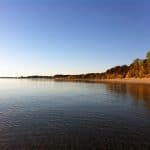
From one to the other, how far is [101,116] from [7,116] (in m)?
14.3

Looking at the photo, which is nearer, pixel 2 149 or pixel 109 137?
pixel 2 149

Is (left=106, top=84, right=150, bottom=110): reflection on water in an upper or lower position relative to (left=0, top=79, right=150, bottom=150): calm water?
upper

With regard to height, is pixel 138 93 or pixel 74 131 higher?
pixel 138 93

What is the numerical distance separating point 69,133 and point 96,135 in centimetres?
299

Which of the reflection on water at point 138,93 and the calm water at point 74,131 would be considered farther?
the reflection on water at point 138,93

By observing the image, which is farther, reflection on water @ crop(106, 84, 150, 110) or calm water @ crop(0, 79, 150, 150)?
reflection on water @ crop(106, 84, 150, 110)

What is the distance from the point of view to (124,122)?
28641 millimetres

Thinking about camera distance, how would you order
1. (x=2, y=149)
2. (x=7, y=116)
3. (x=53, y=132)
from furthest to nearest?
(x=7, y=116) → (x=53, y=132) → (x=2, y=149)

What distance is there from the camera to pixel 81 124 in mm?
27609

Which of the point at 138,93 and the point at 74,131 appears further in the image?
the point at 138,93

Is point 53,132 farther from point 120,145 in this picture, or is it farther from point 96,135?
point 120,145

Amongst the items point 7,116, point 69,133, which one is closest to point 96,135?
point 69,133

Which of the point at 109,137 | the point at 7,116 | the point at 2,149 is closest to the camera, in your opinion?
the point at 2,149

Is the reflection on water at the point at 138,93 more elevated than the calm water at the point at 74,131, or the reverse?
the reflection on water at the point at 138,93
